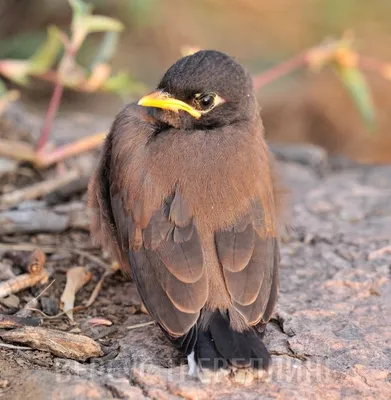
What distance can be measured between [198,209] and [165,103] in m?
0.84

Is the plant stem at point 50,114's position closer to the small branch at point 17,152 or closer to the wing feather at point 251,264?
the small branch at point 17,152

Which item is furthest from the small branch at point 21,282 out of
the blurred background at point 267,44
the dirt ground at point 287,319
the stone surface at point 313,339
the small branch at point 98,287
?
the blurred background at point 267,44

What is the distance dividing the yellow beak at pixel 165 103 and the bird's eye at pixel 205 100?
0.21 ft

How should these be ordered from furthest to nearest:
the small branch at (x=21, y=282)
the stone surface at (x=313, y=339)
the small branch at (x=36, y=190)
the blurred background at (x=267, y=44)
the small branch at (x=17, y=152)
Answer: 1. the blurred background at (x=267, y=44)
2. the small branch at (x=17, y=152)
3. the small branch at (x=36, y=190)
4. the small branch at (x=21, y=282)
5. the stone surface at (x=313, y=339)

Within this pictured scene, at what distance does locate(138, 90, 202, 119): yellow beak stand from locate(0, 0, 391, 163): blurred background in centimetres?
475

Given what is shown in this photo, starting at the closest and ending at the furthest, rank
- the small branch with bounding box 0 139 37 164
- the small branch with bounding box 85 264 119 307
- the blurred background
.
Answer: the small branch with bounding box 85 264 119 307 → the small branch with bounding box 0 139 37 164 → the blurred background

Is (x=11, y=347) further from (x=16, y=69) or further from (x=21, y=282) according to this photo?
(x=16, y=69)

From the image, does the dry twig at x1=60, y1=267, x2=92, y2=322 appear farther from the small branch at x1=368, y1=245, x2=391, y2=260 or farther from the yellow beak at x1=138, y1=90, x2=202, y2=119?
the small branch at x1=368, y1=245, x2=391, y2=260

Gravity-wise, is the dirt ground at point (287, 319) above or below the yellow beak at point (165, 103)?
below

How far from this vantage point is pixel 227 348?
397 cm

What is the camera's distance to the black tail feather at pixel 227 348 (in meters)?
3.90

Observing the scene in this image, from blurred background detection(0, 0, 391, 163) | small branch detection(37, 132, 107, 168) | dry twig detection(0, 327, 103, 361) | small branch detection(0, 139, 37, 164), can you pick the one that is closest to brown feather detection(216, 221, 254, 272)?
dry twig detection(0, 327, 103, 361)

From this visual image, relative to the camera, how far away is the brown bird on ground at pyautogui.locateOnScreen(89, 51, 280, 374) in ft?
13.5

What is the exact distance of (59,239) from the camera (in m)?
5.64
